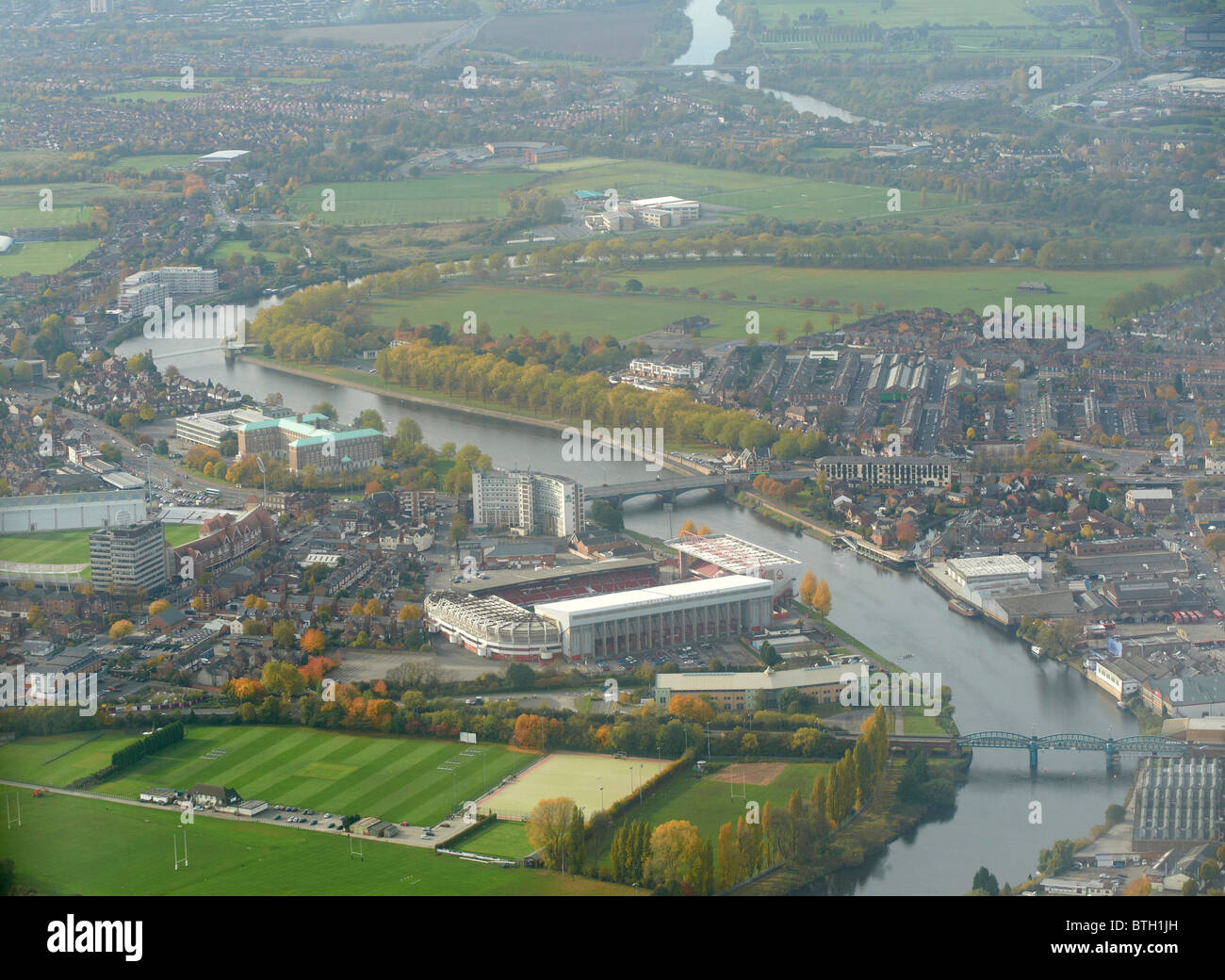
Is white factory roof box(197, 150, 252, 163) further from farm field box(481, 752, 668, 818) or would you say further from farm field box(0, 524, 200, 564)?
farm field box(481, 752, 668, 818)

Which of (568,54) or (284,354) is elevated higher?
(568,54)

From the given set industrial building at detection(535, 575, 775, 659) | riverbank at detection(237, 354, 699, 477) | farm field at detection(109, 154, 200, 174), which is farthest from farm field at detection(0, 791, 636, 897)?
farm field at detection(109, 154, 200, 174)

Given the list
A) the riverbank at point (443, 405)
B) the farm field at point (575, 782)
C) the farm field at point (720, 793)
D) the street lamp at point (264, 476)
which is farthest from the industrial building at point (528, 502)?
the farm field at point (720, 793)

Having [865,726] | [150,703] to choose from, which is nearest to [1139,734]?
[865,726]

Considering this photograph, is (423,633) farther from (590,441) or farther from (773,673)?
(590,441)

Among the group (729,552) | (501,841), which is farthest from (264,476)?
(501,841)

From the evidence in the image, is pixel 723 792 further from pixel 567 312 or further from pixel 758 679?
pixel 567 312
